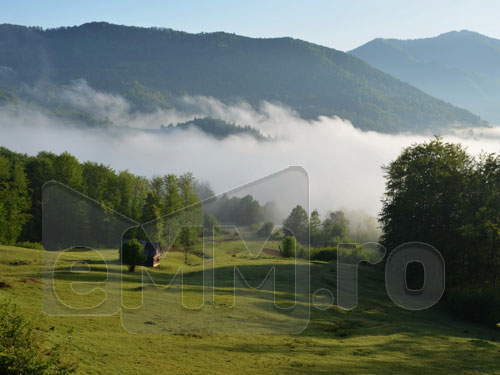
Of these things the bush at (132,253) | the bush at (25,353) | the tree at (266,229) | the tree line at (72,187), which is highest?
the tree line at (72,187)

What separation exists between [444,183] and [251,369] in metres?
40.6

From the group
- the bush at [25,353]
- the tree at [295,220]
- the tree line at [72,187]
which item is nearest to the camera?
the bush at [25,353]

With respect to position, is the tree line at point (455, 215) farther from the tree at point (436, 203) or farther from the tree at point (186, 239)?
the tree at point (186, 239)

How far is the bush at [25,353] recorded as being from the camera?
49.3 feet

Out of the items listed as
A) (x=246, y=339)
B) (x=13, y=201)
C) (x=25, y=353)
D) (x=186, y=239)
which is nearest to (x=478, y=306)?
(x=246, y=339)

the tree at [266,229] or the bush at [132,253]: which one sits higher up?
the tree at [266,229]

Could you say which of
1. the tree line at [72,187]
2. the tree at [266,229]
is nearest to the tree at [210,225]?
the tree at [266,229]

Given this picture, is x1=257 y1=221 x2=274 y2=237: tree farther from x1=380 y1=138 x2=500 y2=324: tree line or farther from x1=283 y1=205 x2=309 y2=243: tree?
x1=380 y1=138 x2=500 y2=324: tree line

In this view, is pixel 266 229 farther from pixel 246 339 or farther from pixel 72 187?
pixel 72 187

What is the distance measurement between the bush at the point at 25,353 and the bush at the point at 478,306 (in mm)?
33427

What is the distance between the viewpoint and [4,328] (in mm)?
17234

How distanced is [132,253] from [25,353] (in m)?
25.2

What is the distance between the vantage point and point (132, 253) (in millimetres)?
40844

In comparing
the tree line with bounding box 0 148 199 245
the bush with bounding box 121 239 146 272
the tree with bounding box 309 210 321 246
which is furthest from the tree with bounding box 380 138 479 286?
the tree with bounding box 309 210 321 246
